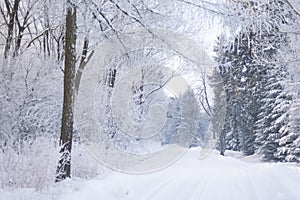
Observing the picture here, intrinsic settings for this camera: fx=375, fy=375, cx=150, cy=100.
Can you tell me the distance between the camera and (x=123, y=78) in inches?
630

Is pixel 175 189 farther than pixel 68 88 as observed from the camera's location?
Yes

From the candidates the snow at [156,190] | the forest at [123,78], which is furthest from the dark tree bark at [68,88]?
the snow at [156,190]

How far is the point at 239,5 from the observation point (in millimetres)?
6504

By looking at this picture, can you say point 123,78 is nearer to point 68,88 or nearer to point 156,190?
point 156,190

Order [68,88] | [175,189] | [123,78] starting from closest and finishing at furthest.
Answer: [68,88] → [175,189] → [123,78]

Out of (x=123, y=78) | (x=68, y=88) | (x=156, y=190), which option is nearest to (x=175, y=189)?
(x=156, y=190)

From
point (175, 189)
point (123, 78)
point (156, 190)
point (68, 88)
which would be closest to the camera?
point (68, 88)

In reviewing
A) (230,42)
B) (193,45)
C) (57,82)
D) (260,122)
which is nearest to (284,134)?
(260,122)

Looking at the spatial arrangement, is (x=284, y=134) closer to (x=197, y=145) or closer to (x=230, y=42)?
(x=197, y=145)

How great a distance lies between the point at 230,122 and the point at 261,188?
2386cm

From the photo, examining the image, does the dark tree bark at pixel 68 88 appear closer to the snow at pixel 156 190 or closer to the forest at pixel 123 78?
the forest at pixel 123 78

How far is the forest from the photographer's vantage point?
6934 millimetres

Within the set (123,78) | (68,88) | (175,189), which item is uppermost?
(123,78)

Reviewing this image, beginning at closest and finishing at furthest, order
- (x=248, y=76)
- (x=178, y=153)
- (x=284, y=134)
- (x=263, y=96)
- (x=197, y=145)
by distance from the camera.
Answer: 1. (x=178, y=153)
2. (x=284, y=134)
3. (x=197, y=145)
4. (x=263, y=96)
5. (x=248, y=76)
